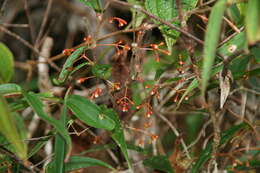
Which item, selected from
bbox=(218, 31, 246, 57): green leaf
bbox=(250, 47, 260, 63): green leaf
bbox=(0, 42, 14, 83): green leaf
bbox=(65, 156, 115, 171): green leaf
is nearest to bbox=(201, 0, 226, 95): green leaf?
bbox=(218, 31, 246, 57): green leaf

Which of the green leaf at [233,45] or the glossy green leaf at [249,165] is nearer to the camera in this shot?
the green leaf at [233,45]

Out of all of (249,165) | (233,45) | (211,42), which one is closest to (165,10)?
(233,45)

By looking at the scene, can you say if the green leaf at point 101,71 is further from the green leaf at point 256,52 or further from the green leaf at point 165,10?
the green leaf at point 256,52

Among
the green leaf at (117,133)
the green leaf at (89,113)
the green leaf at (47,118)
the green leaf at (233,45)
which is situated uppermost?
the green leaf at (233,45)

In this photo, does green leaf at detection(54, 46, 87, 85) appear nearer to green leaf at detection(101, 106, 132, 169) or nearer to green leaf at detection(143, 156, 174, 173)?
green leaf at detection(101, 106, 132, 169)

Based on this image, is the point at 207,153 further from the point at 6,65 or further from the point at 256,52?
the point at 6,65

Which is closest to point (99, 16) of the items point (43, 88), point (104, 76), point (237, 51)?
point (104, 76)

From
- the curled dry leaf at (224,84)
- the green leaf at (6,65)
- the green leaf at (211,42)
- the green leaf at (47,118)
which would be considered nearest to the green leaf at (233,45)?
the curled dry leaf at (224,84)
